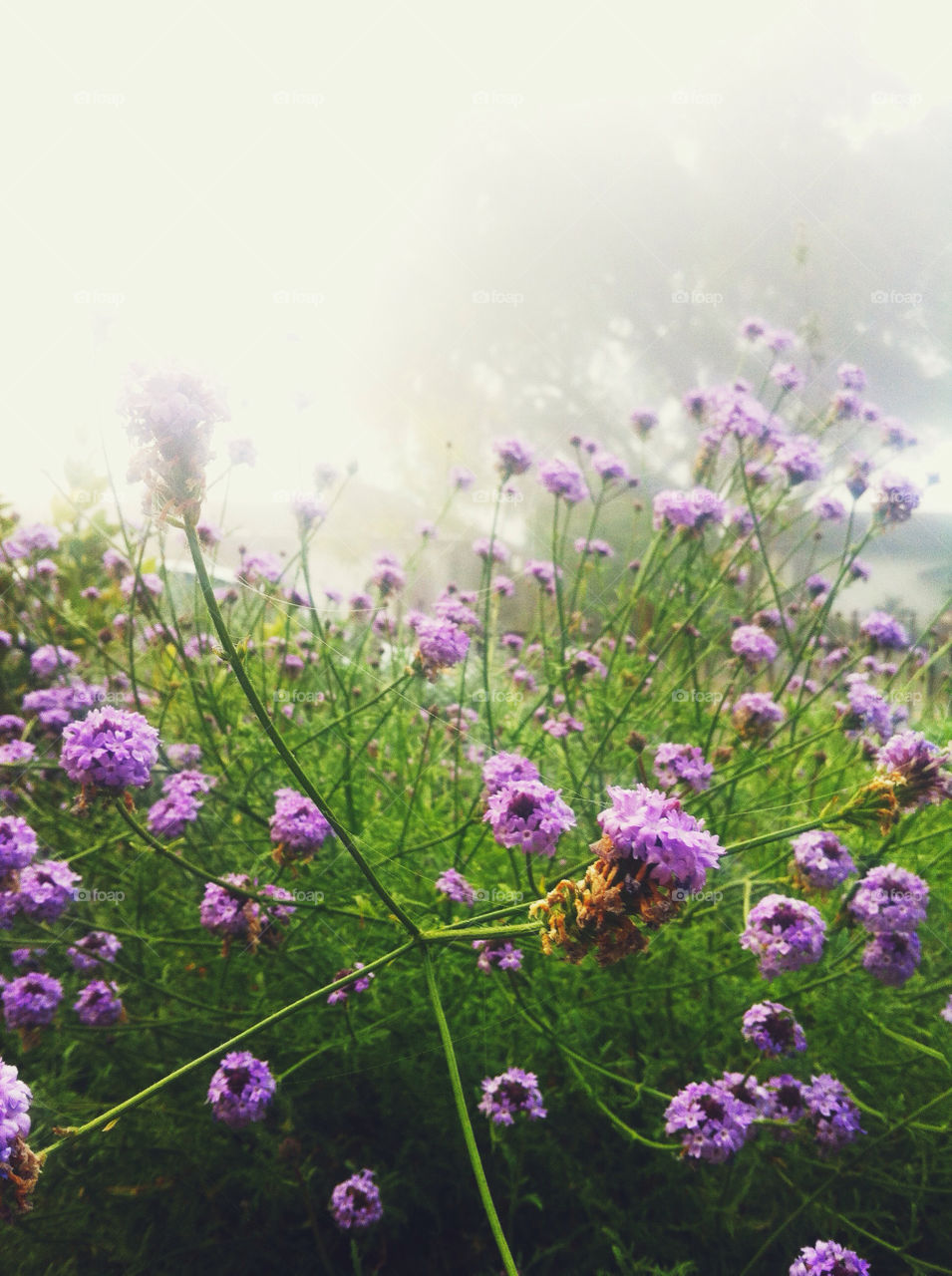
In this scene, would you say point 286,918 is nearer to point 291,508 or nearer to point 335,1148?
point 335,1148

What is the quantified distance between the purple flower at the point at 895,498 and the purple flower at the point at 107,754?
1.99 metres

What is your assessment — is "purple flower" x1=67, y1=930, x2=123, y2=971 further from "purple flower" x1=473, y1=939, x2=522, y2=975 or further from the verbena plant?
"purple flower" x1=473, y1=939, x2=522, y2=975

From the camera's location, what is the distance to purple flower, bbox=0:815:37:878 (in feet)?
3.86

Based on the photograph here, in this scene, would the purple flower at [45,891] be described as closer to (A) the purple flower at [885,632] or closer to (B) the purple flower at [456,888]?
(B) the purple flower at [456,888]

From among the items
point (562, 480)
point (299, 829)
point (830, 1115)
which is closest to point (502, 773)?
point (299, 829)

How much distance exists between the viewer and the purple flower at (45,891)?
1237mm

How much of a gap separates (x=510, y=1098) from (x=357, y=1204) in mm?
333

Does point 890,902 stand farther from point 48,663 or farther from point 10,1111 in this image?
point 48,663

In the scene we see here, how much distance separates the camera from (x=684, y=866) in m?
0.63

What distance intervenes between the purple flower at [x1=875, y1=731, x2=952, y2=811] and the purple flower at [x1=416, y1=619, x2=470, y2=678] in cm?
71

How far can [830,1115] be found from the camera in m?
1.19

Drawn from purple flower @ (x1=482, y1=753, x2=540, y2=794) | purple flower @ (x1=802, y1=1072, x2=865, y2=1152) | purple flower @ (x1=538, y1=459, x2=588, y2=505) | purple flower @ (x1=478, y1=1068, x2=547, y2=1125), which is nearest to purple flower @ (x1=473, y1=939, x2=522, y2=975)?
purple flower @ (x1=478, y1=1068, x2=547, y2=1125)

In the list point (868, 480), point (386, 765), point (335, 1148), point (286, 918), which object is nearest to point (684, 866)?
point (286, 918)

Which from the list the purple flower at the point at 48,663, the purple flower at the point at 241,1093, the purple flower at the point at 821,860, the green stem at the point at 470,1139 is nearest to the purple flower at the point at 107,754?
the green stem at the point at 470,1139
